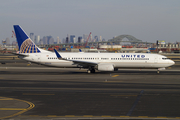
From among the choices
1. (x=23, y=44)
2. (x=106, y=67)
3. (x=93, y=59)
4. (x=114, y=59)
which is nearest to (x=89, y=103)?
(x=106, y=67)

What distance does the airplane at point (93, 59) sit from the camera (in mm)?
43928

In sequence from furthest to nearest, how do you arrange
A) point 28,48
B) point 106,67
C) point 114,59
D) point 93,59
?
point 28,48 < point 93,59 < point 114,59 < point 106,67

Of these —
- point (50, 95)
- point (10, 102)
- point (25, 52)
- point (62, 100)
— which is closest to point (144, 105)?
point (62, 100)

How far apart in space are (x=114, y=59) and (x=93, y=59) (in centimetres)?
424

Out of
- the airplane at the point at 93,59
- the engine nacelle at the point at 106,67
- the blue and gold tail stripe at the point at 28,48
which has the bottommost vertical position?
the engine nacelle at the point at 106,67

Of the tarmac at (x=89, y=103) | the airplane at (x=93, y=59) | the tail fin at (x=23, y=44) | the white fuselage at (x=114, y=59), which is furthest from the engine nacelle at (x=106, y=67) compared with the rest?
the tarmac at (x=89, y=103)

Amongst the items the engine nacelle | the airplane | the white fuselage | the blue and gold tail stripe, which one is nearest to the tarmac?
the engine nacelle

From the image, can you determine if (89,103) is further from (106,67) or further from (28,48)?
(28,48)

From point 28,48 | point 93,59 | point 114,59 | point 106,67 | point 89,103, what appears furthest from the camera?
point 28,48

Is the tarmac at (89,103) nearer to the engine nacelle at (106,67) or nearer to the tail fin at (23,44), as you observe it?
the engine nacelle at (106,67)

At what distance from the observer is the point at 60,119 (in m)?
15.2

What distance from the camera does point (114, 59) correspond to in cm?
4472

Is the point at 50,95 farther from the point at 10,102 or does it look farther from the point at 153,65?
the point at 153,65

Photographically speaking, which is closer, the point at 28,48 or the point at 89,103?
the point at 89,103
